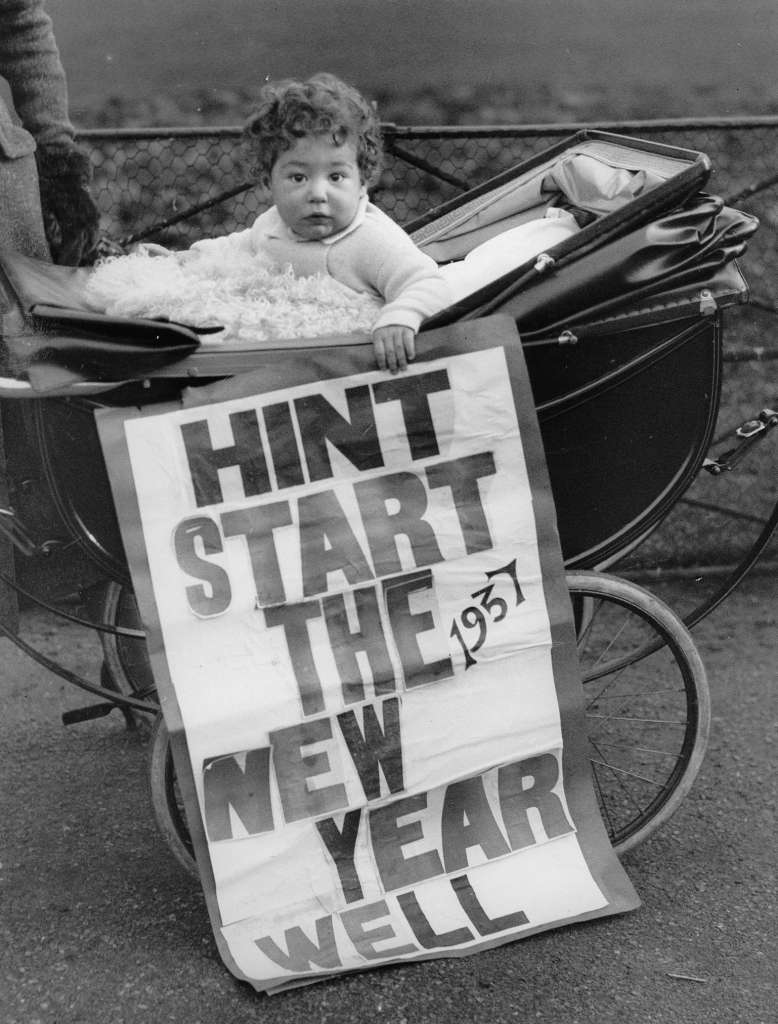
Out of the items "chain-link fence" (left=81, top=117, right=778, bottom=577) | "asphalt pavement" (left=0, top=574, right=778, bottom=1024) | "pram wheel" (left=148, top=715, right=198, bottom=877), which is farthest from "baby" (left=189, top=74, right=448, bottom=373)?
"chain-link fence" (left=81, top=117, right=778, bottom=577)

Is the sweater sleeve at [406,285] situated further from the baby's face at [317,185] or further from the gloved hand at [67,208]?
the gloved hand at [67,208]

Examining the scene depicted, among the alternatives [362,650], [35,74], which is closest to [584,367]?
[362,650]

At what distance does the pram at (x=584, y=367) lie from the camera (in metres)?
1.99

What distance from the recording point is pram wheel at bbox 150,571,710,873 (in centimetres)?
232

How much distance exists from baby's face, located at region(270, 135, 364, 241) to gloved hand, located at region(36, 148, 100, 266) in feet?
1.82

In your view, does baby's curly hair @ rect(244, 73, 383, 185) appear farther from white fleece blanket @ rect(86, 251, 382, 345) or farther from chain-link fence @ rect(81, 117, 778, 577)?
chain-link fence @ rect(81, 117, 778, 577)

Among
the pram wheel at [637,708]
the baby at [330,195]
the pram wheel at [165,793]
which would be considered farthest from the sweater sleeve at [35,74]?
the pram wheel at [637,708]

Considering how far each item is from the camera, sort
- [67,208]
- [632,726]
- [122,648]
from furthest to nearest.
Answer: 1. [632,726]
2. [122,648]
3. [67,208]

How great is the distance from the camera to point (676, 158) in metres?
2.52

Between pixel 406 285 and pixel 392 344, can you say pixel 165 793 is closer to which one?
pixel 392 344

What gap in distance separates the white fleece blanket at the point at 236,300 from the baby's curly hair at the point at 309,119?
26 cm

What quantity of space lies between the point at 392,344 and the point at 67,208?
3.31 ft

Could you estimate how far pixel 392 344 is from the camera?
205 centimetres

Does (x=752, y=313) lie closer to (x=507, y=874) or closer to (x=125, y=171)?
(x=125, y=171)
